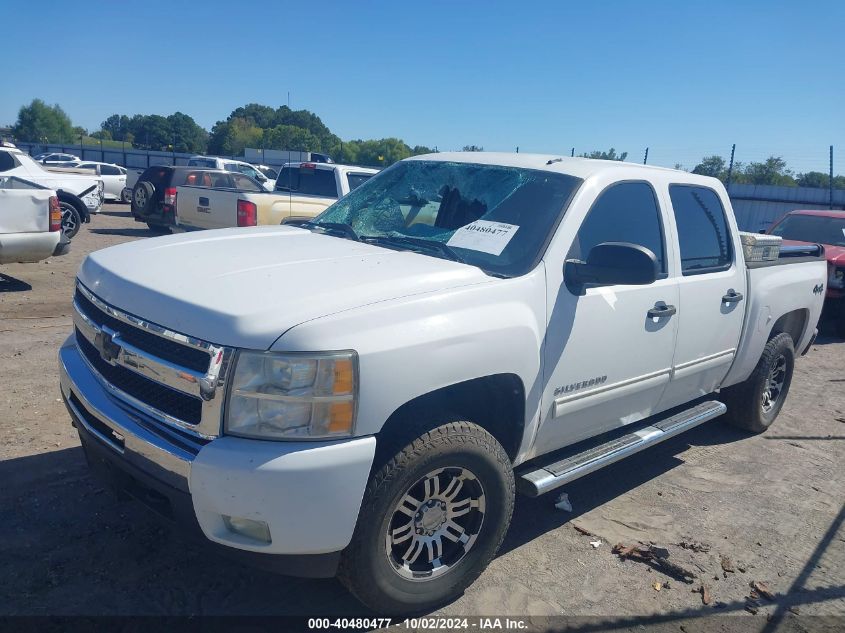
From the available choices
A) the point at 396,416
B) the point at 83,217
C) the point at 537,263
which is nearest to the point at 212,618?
the point at 396,416

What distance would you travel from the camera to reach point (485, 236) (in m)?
3.56

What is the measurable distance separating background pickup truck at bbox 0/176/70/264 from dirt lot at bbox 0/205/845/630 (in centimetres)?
327

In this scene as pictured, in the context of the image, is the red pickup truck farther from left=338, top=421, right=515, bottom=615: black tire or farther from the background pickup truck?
the background pickup truck

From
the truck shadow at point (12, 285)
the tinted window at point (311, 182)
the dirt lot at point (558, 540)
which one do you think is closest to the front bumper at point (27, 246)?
the truck shadow at point (12, 285)

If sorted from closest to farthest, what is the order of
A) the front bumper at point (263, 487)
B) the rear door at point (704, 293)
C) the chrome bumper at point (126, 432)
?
the front bumper at point (263, 487)
the chrome bumper at point (126, 432)
the rear door at point (704, 293)

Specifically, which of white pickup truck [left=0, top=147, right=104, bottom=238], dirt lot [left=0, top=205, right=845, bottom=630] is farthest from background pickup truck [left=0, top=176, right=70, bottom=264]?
white pickup truck [left=0, top=147, right=104, bottom=238]

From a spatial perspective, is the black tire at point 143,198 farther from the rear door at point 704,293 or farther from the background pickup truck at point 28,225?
the rear door at point 704,293

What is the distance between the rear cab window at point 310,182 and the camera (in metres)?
12.0

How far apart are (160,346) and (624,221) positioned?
2.58 metres

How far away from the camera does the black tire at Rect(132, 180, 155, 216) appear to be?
1593cm

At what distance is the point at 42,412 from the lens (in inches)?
191

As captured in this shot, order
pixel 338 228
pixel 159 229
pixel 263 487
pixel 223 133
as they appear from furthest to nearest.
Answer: pixel 223 133 < pixel 159 229 < pixel 338 228 < pixel 263 487

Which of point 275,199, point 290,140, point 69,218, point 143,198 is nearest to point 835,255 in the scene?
point 275,199

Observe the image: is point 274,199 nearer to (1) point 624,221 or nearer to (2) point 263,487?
(1) point 624,221
